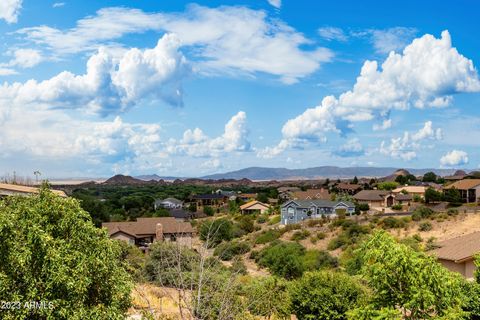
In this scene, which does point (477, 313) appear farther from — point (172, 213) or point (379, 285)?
point (172, 213)

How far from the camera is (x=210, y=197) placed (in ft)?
397

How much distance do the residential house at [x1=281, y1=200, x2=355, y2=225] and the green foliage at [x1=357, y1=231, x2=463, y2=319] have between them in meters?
62.2

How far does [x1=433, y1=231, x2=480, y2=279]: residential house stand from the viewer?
985 inches

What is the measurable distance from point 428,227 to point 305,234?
577 inches

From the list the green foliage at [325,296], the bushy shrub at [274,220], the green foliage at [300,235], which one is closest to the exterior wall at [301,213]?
the bushy shrub at [274,220]

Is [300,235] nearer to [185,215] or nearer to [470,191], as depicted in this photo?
[185,215]

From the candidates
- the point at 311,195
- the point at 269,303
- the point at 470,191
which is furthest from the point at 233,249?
the point at 311,195

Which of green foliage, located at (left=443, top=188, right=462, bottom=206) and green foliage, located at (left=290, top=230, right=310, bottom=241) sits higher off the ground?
green foliage, located at (left=443, top=188, right=462, bottom=206)

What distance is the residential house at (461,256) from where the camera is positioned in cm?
2503

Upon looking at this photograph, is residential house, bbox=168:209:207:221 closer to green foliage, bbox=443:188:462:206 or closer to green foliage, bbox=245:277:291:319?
green foliage, bbox=443:188:462:206

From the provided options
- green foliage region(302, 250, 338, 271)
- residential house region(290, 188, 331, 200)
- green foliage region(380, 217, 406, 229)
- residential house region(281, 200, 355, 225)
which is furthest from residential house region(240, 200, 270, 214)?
green foliage region(302, 250, 338, 271)

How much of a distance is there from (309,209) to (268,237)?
17.0 m

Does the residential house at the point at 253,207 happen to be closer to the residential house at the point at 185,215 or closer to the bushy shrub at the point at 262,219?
the residential house at the point at 185,215

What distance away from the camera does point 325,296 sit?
2183 centimetres
